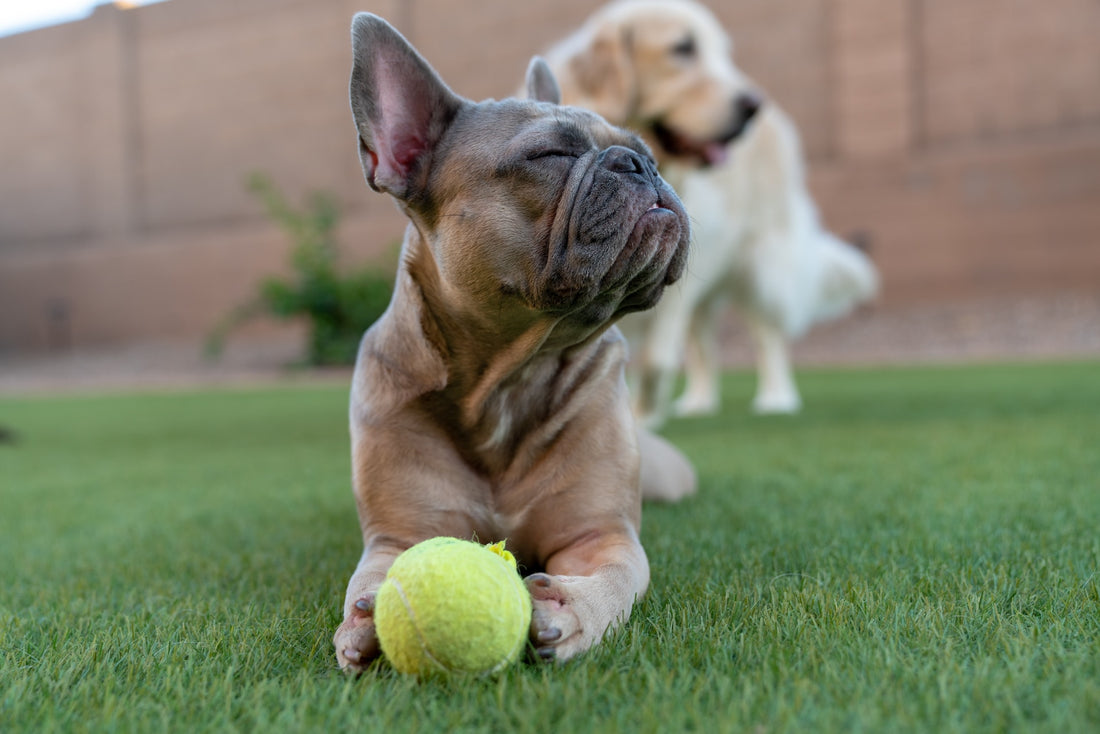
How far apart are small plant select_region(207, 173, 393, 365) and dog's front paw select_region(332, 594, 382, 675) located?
14138mm

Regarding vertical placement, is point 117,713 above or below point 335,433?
above

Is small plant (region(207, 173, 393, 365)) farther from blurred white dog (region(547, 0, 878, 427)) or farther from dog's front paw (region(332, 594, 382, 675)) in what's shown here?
dog's front paw (region(332, 594, 382, 675))

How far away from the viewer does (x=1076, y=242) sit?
45.6 feet

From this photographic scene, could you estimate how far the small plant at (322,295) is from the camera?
15.7 metres

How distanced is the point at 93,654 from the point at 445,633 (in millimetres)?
667

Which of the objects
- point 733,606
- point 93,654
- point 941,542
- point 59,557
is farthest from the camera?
point 59,557

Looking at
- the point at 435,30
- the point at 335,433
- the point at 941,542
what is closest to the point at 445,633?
the point at 941,542

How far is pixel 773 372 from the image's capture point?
6617 millimetres

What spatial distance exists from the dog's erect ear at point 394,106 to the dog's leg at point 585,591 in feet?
2.78

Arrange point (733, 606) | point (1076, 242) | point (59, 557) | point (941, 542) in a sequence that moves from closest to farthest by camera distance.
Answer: point (733, 606), point (941, 542), point (59, 557), point (1076, 242)

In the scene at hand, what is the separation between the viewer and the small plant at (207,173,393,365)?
15727 mm

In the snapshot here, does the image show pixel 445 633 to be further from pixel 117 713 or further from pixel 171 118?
pixel 171 118

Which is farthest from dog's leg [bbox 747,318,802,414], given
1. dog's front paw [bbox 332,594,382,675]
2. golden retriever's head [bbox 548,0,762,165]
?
dog's front paw [bbox 332,594,382,675]

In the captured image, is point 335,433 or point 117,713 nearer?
point 117,713
